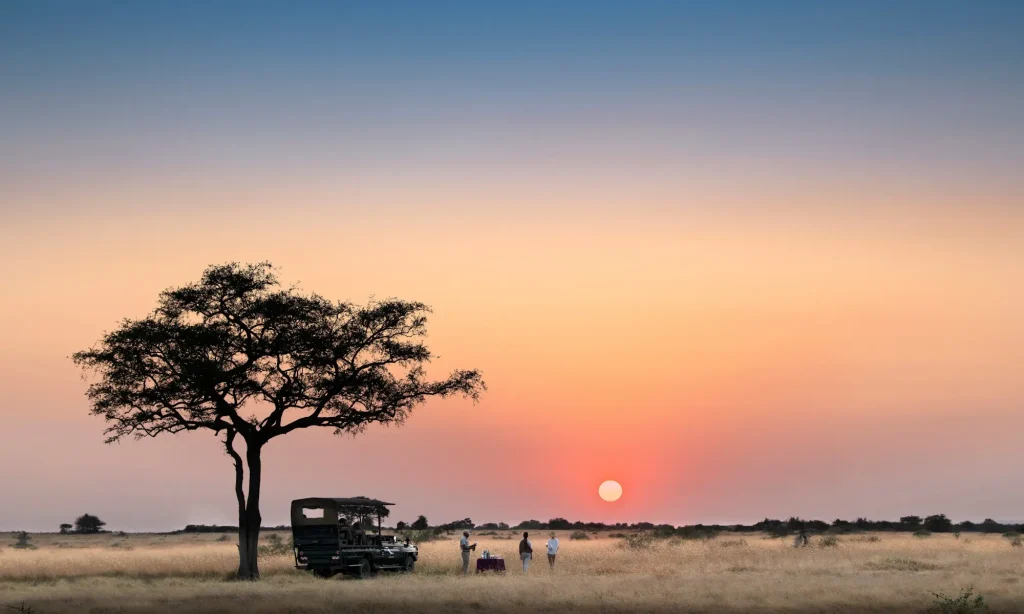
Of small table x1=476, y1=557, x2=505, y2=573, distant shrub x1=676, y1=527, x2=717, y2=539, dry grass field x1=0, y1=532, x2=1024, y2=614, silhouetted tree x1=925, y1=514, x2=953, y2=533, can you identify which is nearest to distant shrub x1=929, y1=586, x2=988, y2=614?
dry grass field x1=0, y1=532, x2=1024, y2=614

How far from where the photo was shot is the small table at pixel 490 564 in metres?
53.7

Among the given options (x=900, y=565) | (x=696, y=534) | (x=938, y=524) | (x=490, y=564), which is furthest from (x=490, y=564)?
(x=938, y=524)

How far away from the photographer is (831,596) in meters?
39.0

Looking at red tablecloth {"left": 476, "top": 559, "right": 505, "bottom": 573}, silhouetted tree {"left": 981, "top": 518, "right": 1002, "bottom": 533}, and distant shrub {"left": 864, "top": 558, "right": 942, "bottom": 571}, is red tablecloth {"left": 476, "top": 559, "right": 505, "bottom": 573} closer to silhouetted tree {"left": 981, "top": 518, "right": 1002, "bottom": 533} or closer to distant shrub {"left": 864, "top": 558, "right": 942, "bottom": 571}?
distant shrub {"left": 864, "top": 558, "right": 942, "bottom": 571}

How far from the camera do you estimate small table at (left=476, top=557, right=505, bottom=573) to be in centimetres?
5366

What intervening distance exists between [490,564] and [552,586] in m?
11.5

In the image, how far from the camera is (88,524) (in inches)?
6127

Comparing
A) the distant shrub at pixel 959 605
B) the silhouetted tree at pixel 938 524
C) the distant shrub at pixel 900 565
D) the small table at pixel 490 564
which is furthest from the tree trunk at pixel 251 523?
the silhouetted tree at pixel 938 524

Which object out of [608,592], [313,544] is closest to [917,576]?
[608,592]

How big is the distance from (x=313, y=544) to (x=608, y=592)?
1489cm

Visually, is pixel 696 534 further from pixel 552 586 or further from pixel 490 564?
pixel 552 586

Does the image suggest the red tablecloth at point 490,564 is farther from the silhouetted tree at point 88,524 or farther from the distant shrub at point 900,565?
the silhouetted tree at point 88,524

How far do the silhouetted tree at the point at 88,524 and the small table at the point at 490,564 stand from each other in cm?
11676

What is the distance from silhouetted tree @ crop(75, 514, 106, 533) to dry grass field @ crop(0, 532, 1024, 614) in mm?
100702
